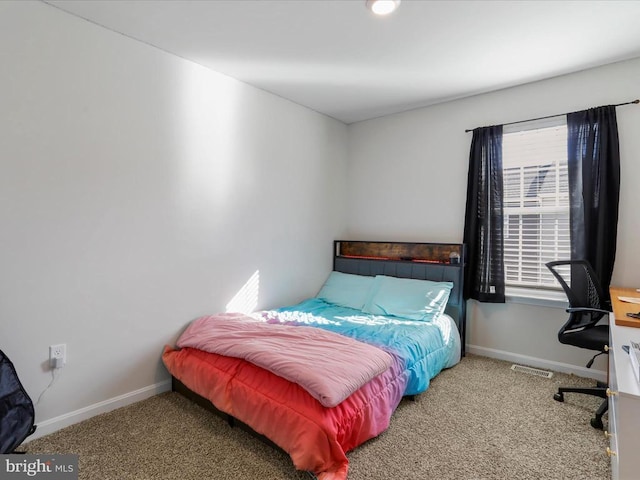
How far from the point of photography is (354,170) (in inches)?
167

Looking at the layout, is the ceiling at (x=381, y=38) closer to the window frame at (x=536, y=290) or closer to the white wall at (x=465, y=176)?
the white wall at (x=465, y=176)

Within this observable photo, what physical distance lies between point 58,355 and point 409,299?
2.61 metres

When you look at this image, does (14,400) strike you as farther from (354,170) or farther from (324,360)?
(354,170)

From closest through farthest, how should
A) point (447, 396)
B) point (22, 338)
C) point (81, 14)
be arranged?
point (22, 338) → point (81, 14) → point (447, 396)

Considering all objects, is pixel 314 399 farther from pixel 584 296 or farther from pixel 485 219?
pixel 485 219

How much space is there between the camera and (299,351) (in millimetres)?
2117

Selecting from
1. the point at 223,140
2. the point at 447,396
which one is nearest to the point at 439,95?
the point at 223,140

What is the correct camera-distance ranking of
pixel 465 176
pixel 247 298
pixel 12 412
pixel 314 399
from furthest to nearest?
pixel 465 176 → pixel 247 298 → pixel 314 399 → pixel 12 412

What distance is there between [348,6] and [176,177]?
5.38ft

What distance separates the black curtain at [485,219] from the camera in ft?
10.4

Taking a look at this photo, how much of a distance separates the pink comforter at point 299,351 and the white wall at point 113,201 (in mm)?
348

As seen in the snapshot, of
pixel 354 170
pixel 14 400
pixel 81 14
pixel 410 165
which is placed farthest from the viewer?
pixel 354 170

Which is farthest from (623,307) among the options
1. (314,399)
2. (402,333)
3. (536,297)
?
(314,399)

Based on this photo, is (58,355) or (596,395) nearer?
(58,355)
